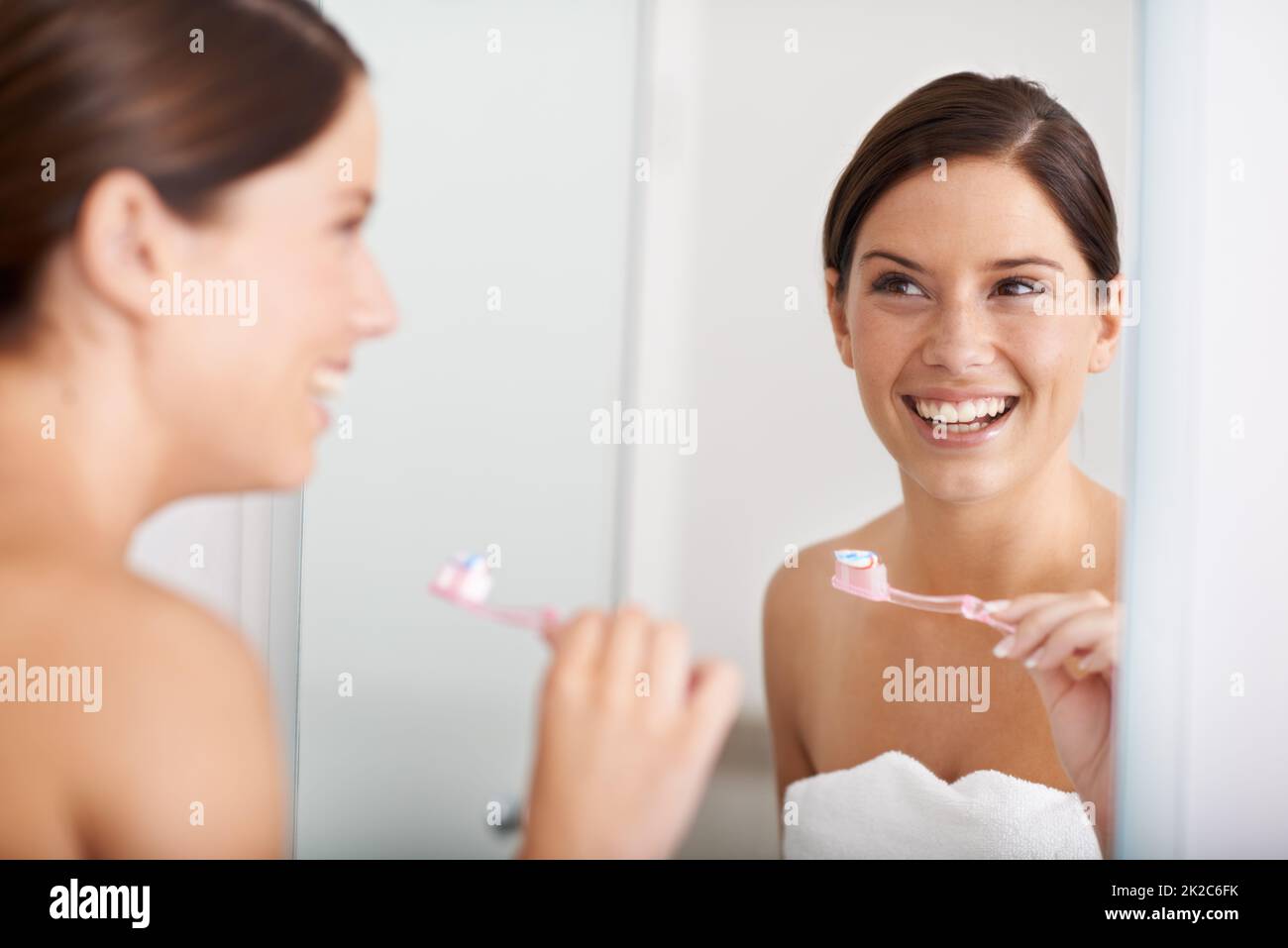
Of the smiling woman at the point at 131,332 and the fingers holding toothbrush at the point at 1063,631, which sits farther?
the fingers holding toothbrush at the point at 1063,631

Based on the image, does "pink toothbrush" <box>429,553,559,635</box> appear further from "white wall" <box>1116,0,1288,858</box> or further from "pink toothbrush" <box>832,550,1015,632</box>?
"white wall" <box>1116,0,1288,858</box>

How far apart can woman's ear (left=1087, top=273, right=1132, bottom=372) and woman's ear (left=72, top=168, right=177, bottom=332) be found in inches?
33.2

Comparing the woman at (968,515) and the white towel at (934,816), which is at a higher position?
the woman at (968,515)

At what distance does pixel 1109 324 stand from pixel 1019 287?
0.11 m

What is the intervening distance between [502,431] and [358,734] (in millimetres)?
324

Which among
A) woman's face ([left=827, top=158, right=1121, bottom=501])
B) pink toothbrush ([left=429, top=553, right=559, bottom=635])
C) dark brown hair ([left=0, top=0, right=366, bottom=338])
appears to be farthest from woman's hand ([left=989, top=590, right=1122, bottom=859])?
dark brown hair ([left=0, top=0, right=366, bottom=338])

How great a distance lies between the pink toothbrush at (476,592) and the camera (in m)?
1.07

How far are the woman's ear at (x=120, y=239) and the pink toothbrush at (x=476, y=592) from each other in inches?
13.7

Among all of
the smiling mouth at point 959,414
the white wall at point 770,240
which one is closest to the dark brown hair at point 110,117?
the white wall at point 770,240

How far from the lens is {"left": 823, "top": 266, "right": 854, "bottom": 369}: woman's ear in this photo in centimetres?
114

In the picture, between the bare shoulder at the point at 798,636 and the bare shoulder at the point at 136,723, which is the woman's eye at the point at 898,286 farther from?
the bare shoulder at the point at 136,723

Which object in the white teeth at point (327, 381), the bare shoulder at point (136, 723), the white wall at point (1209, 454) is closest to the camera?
the bare shoulder at point (136, 723)

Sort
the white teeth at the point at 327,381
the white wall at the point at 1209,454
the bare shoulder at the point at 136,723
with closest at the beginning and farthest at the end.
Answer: the bare shoulder at the point at 136,723
the white teeth at the point at 327,381
the white wall at the point at 1209,454

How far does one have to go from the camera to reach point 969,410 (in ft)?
3.67
